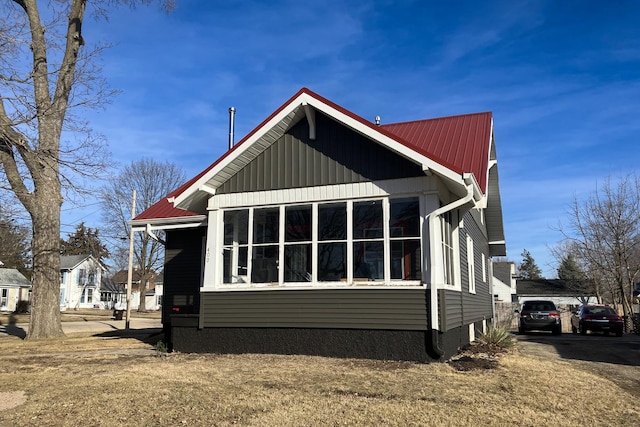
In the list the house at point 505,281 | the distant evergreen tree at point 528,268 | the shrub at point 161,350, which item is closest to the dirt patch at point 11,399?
the shrub at point 161,350

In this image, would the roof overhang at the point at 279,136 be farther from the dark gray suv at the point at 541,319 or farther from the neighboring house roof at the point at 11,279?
the neighboring house roof at the point at 11,279

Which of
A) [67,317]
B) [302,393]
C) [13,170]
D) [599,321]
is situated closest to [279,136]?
[302,393]

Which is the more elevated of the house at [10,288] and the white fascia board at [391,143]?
the white fascia board at [391,143]

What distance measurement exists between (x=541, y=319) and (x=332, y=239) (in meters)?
15.9

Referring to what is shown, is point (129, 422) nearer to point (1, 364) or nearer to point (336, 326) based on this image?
point (336, 326)

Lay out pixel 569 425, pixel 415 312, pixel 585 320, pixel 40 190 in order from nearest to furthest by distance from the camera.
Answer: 1. pixel 569 425
2. pixel 415 312
3. pixel 40 190
4. pixel 585 320

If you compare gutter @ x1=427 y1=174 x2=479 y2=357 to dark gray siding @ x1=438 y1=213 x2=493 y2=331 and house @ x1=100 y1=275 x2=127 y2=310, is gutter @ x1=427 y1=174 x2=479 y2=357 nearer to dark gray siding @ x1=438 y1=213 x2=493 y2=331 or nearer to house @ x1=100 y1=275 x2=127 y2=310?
dark gray siding @ x1=438 y1=213 x2=493 y2=331

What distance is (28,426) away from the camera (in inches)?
211

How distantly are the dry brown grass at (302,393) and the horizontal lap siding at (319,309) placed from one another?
77 centimetres

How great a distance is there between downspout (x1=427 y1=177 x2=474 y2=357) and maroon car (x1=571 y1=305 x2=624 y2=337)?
52.7 ft

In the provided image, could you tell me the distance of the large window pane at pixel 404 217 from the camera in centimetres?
1002

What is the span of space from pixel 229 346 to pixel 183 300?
4.30 metres

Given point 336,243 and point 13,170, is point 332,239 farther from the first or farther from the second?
point 13,170

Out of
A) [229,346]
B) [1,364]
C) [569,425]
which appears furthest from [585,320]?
[1,364]
